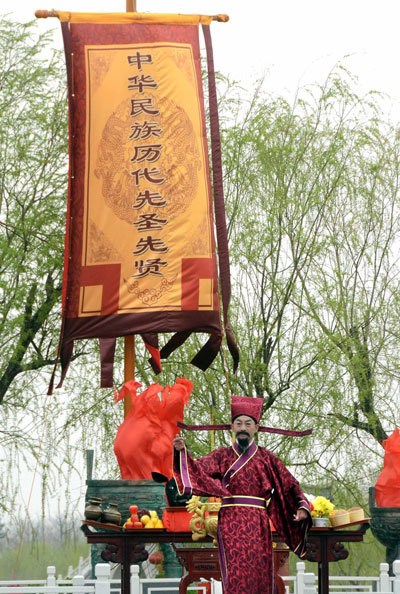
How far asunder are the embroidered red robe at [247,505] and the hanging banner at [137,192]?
11.5 feet

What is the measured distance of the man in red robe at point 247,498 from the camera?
25.3 ft

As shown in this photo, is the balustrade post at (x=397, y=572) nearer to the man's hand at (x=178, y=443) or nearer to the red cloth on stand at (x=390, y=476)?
the man's hand at (x=178, y=443)

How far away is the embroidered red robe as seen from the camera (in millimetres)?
7707

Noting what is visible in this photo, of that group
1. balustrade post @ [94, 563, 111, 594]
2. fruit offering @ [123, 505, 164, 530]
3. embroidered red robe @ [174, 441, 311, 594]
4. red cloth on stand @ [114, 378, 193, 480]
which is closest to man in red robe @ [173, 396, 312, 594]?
embroidered red robe @ [174, 441, 311, 594]

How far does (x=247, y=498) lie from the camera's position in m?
7.84

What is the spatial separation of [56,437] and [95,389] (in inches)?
26.8

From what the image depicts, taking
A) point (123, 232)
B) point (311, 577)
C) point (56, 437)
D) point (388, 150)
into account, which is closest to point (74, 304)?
point (123, 232)

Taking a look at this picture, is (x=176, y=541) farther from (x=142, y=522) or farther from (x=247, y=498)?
(x=247, y=498)

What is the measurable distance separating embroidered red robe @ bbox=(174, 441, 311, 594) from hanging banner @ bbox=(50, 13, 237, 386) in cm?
351

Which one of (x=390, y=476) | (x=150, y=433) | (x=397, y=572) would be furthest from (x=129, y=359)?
(x=397, y=572)

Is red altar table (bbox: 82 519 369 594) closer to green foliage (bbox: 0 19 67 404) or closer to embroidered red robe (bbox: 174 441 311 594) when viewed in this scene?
embroidered red robe (bbox: 174 441 311 594)

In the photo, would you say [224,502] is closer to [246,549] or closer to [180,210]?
[246,549]

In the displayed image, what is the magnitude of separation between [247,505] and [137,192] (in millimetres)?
4172

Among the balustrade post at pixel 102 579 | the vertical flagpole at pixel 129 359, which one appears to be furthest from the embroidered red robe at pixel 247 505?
the vertical flagpole at pixel 129 359
